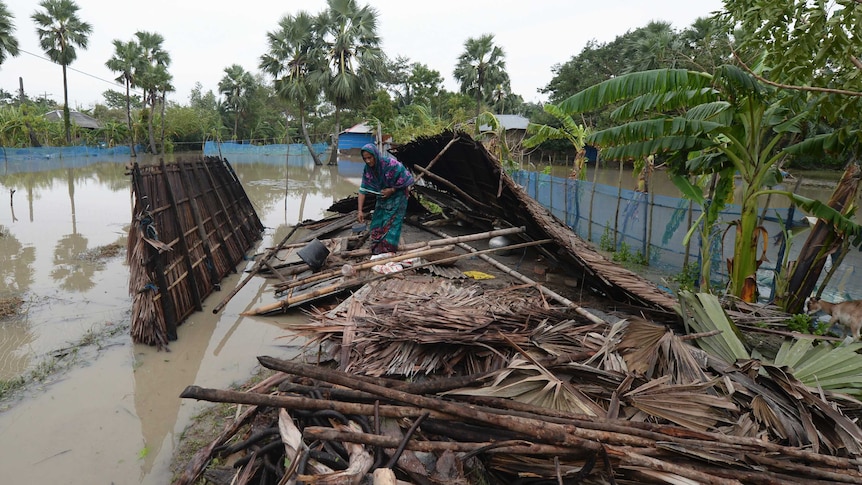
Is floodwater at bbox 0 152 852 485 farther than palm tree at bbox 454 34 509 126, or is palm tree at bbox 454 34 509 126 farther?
palm tree at bbox 454 34 509 126

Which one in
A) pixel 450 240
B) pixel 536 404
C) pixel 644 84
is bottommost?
pixel 536 404

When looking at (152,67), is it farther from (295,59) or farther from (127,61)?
(295,59)

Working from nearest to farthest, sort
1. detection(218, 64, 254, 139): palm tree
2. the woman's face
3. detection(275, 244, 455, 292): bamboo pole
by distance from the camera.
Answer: detection(275, 244, 455, 292): bamboo pole < the woman's face < detection(218, 64, 254, 139): palm tree

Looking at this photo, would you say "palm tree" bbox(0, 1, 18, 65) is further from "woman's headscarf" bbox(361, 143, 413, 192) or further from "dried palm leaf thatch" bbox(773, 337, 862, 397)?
"dried palm leaf thatch" bbox(773, 337, 862, 397)

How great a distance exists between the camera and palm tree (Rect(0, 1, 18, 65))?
21047 mm

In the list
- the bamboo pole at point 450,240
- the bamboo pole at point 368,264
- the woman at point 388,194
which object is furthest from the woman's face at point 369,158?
the bamboo pole at point 368,264

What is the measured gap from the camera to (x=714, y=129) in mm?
A: 4410

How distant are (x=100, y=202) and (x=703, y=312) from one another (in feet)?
51.1

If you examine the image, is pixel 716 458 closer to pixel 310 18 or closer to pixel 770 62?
pixel 770 62

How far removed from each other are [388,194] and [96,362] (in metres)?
3.56

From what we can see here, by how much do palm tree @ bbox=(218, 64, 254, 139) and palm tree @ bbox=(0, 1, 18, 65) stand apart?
2256cm

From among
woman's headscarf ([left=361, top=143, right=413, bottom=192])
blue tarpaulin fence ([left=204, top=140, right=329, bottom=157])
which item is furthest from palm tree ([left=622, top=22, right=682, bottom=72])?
blue tarpaulin fence ([left=204, top=140, right=329, bottom=157])

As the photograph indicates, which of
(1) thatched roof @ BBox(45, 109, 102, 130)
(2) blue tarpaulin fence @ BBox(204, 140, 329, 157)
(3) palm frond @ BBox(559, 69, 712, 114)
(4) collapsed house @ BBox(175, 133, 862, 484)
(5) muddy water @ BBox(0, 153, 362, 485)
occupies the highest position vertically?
(1) thatched roof @ BBox(45, 109, 102, 130)

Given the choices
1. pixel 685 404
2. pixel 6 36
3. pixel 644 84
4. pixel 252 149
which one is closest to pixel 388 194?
pixel 644 84
